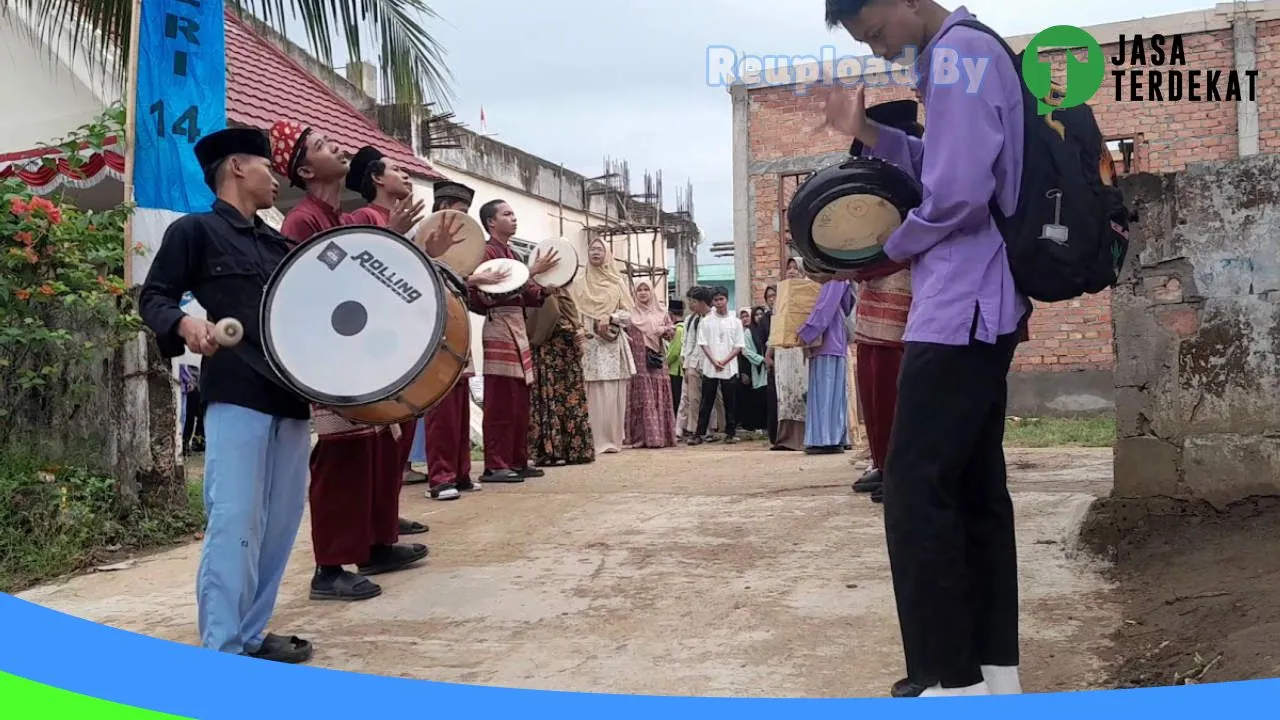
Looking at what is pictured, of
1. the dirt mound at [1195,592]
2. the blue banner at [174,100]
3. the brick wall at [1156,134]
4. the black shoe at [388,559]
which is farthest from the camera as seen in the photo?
the brick wall at [1156,134]

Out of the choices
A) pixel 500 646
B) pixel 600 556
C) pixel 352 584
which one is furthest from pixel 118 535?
pixel 500 646

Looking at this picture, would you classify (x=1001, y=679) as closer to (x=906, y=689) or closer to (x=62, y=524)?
(x=906, y=689)

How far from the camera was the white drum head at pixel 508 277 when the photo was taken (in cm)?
591

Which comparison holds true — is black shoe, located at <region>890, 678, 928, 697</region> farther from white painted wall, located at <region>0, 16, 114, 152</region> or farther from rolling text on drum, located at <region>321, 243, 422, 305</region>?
white painted wall, located at <region>0, 16, 114, 152</region>

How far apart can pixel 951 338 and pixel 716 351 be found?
8.64m

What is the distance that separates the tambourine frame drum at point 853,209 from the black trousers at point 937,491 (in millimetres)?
574

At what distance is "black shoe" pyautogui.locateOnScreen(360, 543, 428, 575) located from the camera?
4102 millimetres

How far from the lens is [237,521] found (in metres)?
2.89

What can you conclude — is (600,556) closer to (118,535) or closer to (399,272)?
(399,272)

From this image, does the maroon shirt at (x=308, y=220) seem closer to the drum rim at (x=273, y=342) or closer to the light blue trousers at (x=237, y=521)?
the drum rim at (x=273, y=342)

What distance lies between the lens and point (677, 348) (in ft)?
40.8

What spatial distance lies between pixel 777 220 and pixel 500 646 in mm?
11870

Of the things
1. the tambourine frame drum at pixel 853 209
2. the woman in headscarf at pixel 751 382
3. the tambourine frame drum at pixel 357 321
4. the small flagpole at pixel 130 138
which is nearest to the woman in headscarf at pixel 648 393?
the woman in headscarf at pixel 751 382

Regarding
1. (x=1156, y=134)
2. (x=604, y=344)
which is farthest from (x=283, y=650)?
(x=1156, y=134)
